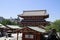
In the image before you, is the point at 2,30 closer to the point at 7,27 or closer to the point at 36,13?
the point at 7,27

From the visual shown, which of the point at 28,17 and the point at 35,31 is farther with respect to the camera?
the point at 28,17

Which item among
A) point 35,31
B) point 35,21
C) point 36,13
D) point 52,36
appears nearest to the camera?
point 52,36

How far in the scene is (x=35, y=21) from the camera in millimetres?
41844

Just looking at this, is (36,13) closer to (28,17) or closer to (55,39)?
(28,17)

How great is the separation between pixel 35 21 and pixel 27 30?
15.4 m

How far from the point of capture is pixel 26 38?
90.7ft

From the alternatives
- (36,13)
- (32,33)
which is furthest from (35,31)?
(36,13)

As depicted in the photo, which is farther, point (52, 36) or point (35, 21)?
point (35, 21)

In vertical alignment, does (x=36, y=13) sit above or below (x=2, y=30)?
above

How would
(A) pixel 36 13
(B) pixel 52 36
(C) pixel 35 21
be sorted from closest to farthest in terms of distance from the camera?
(B) pixel 52 36, (C) pixel 35 21, (A) pixel 36 13

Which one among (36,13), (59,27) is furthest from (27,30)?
(36,13)

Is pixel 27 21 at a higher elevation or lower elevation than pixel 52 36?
lower

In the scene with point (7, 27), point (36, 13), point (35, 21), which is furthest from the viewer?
point (7, 27)

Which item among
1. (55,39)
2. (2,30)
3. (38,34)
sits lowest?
(2,30)
